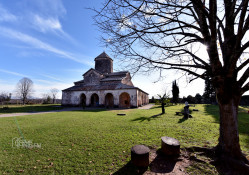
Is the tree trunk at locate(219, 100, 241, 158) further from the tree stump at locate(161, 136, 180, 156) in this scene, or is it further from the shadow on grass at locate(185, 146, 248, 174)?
the tree stump at locate(161, 136, 180, 156)

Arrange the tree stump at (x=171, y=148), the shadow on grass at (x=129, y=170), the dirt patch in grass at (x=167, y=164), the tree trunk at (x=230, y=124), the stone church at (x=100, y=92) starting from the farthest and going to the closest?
the stone church at (x=100, y=92)
the tree stump at (x=171, y=148)
the tree trunk at (x=230, y=124)
the dirt patch in grass at (x=167, y=164)
the shadow on grass at (x=129, y=170)

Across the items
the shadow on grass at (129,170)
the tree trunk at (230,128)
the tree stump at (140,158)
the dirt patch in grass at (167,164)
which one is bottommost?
the dirt patch in grass at (167,164)

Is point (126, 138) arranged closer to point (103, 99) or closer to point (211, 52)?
point (211, 52)

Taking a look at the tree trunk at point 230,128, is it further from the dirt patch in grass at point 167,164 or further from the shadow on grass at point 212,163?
the dirt patch in grass at point 167,164

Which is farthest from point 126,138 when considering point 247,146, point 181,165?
point 247,146

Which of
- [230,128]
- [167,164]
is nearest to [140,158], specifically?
[167,164]

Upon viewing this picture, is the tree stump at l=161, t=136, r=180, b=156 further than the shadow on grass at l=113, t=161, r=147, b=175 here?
Yes

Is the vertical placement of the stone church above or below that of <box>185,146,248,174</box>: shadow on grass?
above

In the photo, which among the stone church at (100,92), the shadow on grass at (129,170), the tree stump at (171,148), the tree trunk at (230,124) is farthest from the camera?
the stone church at (100,92)

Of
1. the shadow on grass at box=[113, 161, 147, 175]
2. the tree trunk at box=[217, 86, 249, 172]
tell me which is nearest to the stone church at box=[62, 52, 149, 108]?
the tree trunk at box=[217, 86, 249, 172]

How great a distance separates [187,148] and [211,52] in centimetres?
349

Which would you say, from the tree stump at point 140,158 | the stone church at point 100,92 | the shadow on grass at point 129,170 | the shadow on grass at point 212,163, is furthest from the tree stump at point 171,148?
the stone church at point 100,92

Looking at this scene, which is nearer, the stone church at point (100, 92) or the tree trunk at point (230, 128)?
the tree trunk at point (230, 128)

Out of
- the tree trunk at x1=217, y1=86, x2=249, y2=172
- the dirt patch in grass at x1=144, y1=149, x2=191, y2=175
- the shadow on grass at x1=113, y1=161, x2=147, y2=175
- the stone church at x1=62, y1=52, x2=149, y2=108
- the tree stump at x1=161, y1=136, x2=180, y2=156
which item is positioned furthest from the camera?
the stone church at x1=62, y1=52, x2=149, y2=108
